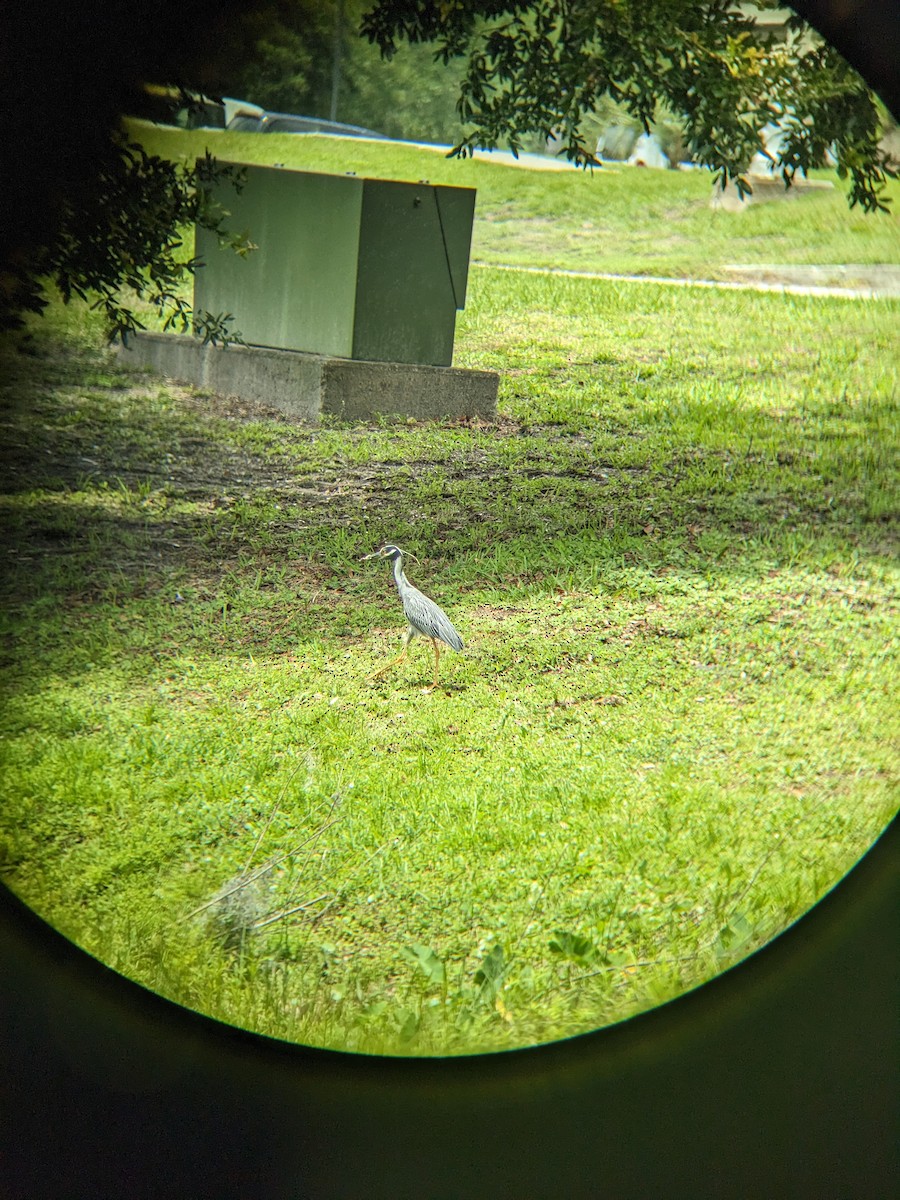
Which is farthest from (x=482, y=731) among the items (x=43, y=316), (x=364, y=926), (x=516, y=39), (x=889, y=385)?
(x=516, y=39)

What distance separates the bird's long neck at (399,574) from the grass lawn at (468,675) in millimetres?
17

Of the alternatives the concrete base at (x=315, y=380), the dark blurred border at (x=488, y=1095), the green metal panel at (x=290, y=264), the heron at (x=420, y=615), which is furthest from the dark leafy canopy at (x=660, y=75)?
the dark blurred border at (x=488, y=1095)

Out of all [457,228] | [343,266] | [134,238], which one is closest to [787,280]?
[457,228]

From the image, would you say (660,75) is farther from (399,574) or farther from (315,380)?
(399,574)

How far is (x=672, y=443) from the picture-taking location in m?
1.63

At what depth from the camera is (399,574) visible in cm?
162

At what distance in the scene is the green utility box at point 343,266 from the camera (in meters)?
1.56

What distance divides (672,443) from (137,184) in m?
0.91

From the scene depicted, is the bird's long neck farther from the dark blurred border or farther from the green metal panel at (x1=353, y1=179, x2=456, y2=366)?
the dark blurred border

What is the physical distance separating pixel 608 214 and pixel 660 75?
203 millimetres

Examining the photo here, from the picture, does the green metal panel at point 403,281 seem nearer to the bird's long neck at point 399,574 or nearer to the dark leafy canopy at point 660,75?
the dark leafy canopy at point 660,75

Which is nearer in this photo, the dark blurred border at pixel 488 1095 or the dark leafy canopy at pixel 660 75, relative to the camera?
the dark leafy canopy at pixel 660 75

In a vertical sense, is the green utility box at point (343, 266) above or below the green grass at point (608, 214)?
below

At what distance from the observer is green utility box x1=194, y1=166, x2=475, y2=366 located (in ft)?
5.10
